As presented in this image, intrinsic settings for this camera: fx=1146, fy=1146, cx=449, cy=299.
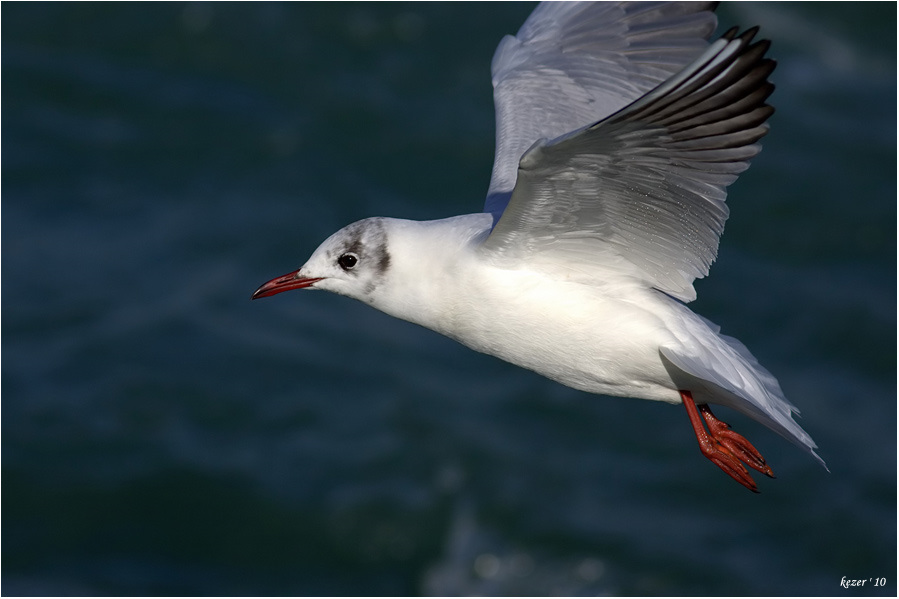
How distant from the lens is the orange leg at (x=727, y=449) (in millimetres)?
4652

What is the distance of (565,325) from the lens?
4324 mm

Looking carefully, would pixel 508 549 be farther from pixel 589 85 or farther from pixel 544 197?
pixel 544 197

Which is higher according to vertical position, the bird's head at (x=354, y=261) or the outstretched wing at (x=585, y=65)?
the outstretched wing at (x=585, y=65)

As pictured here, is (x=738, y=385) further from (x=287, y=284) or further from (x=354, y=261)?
(x=287, y=284)

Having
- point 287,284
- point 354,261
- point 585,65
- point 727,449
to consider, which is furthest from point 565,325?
point 585,65

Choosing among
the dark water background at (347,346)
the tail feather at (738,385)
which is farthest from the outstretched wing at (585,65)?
the dark water background at (347,346)

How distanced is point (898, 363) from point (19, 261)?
812 cm

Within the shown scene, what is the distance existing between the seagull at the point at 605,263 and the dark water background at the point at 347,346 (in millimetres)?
4633

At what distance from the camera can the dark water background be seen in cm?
898

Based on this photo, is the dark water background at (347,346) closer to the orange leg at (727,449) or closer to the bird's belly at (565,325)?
the orange leg at (727,449)

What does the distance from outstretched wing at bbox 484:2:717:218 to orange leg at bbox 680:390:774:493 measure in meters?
1.30

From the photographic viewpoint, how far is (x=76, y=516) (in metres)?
9.15

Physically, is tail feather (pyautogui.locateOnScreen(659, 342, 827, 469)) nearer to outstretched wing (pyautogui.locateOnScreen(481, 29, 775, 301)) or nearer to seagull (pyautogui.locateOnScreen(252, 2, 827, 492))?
seagull (pyautogui.locateOnScreen(252, 2, 827, 492))

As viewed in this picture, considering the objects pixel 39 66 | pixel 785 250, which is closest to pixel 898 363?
pixel 785 250
